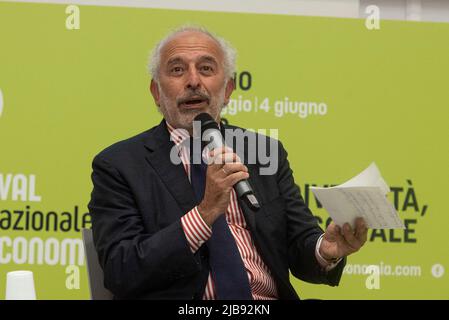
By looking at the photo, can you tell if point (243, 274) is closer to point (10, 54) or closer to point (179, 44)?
point (179, 44)

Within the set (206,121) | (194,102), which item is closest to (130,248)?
(206,121)

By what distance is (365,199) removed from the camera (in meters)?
1.95

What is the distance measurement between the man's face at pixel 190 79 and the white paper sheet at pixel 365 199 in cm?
65

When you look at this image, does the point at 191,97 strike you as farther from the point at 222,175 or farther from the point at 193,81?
the point at 222,175

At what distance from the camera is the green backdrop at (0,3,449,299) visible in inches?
133

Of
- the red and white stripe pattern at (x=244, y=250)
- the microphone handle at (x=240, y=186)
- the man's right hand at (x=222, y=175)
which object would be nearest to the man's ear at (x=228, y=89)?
the red and white stripe pattern at (x=244, y=250)

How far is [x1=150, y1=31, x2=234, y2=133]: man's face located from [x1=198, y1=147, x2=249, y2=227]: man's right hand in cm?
45

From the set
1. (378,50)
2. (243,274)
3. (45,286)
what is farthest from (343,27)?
(45,286)

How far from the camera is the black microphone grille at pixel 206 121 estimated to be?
221 cm

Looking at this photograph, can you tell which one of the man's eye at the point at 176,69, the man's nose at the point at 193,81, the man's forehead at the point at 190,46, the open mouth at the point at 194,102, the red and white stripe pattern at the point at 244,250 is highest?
the man's forehead at the point at 190,46

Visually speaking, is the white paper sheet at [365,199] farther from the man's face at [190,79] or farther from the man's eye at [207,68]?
the man's eye at [207,68]

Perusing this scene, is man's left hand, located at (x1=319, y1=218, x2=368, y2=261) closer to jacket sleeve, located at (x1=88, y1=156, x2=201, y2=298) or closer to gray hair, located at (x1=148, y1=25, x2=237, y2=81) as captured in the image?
jacket sleeve, located at (x1=88, y1=156, x2=201, y2=298)

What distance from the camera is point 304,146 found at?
3.52 meters

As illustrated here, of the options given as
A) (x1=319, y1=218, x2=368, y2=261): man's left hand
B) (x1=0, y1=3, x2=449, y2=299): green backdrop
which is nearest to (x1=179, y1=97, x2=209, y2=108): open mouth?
(x1=319, y1=218, x2=368, y2=261): man's left hand
